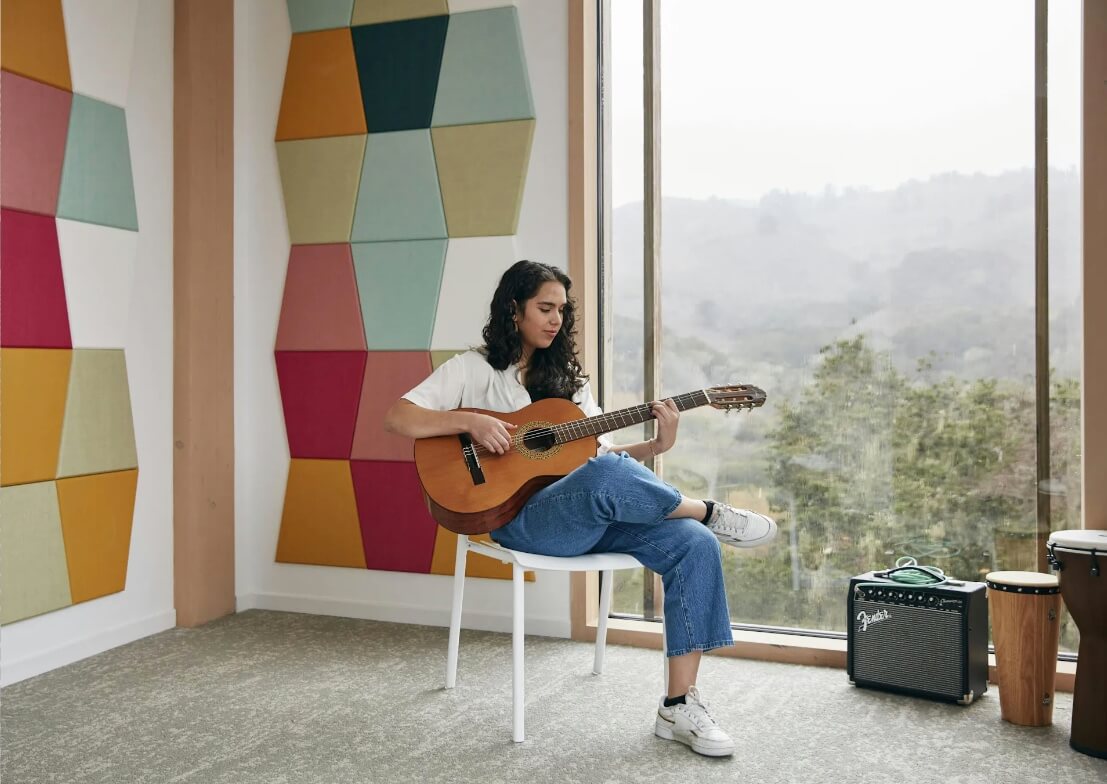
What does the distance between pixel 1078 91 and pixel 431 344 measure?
225 cm

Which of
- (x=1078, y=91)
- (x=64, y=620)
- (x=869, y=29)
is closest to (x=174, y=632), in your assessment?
(x=64, y=620)

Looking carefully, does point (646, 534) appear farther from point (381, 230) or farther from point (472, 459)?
point (381, 230)

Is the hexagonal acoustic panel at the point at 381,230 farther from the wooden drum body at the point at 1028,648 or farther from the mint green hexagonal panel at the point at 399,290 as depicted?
the wooden drum body at the point at 1028,648

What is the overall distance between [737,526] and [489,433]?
0.71 m

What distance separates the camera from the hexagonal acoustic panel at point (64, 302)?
8.90 ft

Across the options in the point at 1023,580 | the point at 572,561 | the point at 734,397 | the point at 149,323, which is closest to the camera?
the point at 572,561

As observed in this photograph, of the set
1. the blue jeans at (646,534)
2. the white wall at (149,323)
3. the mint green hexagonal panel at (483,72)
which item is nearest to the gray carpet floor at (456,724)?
the white wall at (149,323)

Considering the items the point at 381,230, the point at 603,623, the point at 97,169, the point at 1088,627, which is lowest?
the point at 603,623

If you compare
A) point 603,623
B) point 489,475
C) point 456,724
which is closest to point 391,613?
point 603,623

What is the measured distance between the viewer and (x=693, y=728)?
2207 millimetres

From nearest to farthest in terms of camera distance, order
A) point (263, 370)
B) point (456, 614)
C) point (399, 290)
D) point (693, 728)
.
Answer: point (693, 728)
point (456, 614)
point (399, 290)
point (263, 370)

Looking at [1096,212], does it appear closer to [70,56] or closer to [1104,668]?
[1104,668]

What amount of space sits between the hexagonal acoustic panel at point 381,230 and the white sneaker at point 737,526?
3.53ft

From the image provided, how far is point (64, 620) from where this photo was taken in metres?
2.88
